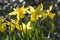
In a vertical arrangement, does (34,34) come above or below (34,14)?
below

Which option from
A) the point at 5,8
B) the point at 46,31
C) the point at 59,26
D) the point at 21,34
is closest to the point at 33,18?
the point at 21,34

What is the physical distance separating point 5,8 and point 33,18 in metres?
1.35

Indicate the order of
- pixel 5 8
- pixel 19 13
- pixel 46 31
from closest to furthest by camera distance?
pixel 19 13 < pixel 46 31 < pixel 5 8

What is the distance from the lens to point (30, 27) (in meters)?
2.20

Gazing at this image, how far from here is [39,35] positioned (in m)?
2.29

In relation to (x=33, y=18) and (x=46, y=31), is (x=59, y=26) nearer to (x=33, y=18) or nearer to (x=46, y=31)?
(x=46, y=31)

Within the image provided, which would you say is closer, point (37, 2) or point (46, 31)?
point (46, 31)

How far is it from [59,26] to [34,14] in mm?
1011

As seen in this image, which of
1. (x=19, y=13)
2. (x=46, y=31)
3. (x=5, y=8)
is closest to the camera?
(x=19, y=13)

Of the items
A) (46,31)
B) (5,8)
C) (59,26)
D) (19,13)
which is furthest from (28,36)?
(5,8)

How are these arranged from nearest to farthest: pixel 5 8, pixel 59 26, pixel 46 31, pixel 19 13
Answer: pixel 19 13 → pixel 46 31 → pixel 59 26 → pixel 5 8

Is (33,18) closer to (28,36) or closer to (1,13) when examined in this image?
(28,36)

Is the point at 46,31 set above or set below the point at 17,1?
below

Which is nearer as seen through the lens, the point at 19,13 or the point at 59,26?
the point at 19,13
